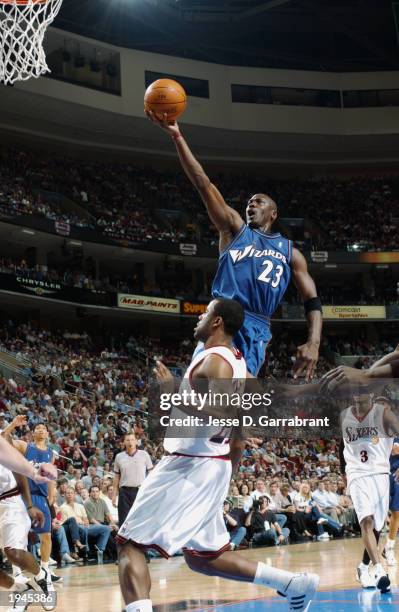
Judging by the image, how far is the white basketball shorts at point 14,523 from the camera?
6.82 meters

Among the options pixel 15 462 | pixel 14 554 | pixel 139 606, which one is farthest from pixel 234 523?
pixel 15 462

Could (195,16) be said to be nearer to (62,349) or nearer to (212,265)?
(212,265)

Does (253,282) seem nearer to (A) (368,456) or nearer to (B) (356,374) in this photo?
(B) (356,374)

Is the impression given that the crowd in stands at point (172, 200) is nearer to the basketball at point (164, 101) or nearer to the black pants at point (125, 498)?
the black pants at point (125, 498)

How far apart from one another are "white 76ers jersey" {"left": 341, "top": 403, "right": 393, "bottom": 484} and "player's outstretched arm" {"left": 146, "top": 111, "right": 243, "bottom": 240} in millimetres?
2979

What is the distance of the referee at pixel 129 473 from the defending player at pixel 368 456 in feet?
10.3

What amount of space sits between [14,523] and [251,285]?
287 cm

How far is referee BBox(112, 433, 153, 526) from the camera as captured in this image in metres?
10.3

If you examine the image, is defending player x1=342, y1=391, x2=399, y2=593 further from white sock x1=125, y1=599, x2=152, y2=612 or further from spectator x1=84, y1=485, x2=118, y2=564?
spectator x1=84, y1=485, x2=118, y2=564

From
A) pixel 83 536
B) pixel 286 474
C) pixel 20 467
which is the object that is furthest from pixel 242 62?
pixel 20 467

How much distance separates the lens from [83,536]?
1202 cm

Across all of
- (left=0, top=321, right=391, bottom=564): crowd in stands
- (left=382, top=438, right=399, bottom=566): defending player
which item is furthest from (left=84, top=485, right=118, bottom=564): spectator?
(left=382, top=438, right=399, bottom=566): defending player

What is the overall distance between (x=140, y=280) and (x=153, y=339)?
2.40m

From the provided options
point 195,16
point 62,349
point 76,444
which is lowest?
point 76,444
